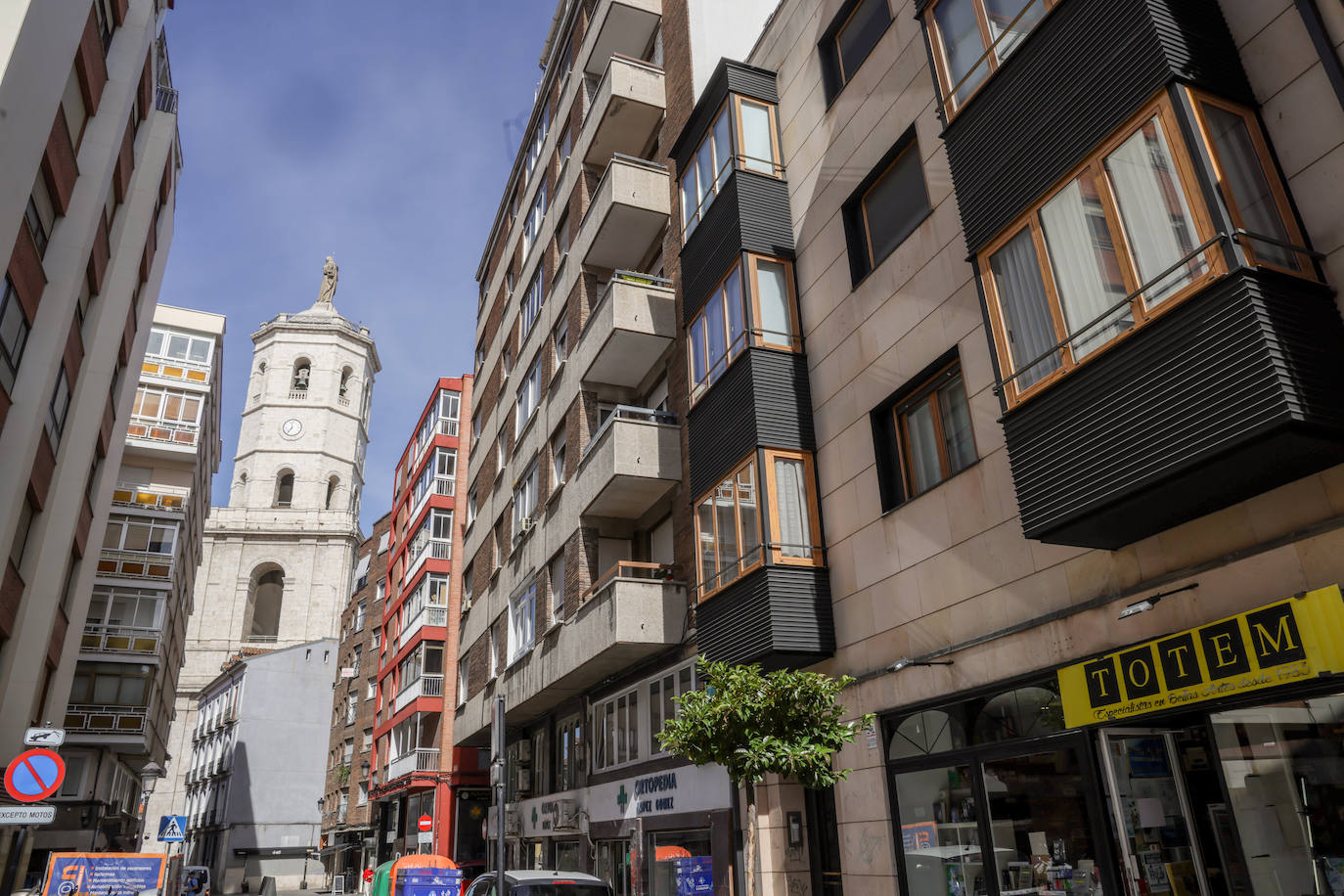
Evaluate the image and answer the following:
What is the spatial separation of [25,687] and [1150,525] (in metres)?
21.4

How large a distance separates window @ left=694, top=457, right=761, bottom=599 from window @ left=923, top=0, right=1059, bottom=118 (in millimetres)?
5849

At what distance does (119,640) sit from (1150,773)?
39.0 meters

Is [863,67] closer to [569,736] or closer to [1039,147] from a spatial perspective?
[1039,147]

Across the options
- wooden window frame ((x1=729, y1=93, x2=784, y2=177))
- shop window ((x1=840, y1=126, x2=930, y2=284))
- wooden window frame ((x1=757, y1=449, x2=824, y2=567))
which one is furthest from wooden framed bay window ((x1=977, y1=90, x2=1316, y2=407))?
wooden window frame ((x1=729, y1=93, x2=784, y2=177))

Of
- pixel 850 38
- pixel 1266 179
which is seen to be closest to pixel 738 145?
pixel 850 38

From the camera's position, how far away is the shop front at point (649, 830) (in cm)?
1484

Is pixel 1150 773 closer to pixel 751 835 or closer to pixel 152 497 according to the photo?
pixel 751 835

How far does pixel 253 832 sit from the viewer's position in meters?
63.8

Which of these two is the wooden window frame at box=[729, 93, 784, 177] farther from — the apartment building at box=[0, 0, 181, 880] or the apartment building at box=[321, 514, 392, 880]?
the apartment building at box=[321, 514, 392, 880]

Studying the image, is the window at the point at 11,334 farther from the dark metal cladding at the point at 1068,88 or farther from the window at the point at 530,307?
the dark metal cladding at the point at 1068,88

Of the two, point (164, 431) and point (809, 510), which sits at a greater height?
Answer: point (164, 431)

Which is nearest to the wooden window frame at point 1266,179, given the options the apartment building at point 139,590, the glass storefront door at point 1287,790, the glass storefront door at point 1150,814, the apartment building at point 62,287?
the glass storefront door at point 1287,790

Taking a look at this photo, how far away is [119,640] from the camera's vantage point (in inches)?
1448

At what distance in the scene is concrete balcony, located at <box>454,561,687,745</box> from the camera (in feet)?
56.4
